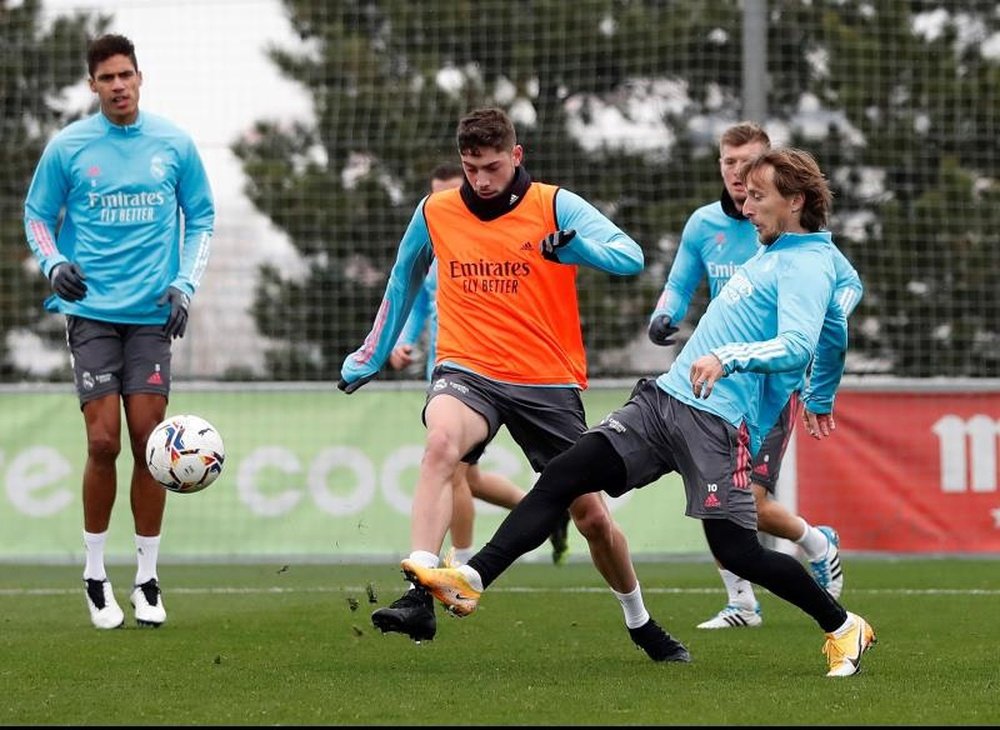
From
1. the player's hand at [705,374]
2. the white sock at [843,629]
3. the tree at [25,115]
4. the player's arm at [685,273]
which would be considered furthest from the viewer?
the tree at [25,115]

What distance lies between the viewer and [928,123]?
649 inches

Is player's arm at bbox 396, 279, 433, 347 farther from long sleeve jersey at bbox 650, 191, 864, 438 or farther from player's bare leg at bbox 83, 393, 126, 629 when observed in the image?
player's bare leg at bbox 83, 393, 126, 629

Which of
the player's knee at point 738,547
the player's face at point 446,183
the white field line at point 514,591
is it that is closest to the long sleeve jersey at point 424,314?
the player's face at point 446,183

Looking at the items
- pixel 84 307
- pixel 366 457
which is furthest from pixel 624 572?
pixel 366 457

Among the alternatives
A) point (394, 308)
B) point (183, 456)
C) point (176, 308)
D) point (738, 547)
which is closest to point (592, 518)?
point (738, 547)

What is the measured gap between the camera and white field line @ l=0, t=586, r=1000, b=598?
9.09 metres

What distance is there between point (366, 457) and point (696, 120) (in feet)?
19.8

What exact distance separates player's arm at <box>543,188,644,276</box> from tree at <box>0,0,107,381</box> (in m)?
11.6

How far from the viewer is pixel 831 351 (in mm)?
6137

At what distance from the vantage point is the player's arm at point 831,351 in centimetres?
603

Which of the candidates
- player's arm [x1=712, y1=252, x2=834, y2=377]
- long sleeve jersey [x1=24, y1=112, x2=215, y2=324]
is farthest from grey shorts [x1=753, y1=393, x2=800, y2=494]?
long sleeve jersey [x1=24, y1=112, x2=215, y2=324]

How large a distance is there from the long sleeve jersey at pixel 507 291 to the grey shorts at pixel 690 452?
64 centimetres

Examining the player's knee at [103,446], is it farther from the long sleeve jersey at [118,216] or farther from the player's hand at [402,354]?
the player's hand at [402,354]

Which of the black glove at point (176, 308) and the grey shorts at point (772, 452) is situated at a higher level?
the black glove at point (176, 308)
